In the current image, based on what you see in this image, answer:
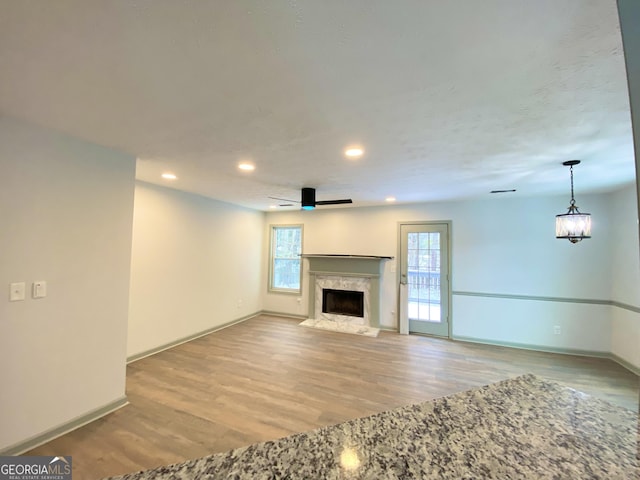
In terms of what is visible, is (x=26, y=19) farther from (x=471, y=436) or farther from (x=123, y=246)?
(x=471, y=436)

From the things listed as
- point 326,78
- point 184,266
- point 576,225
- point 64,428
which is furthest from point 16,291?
point 576,225

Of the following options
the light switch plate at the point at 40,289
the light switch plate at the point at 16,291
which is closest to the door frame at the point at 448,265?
the light switch plate at the point at 40,289

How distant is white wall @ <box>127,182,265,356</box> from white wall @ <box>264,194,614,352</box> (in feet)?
10.3

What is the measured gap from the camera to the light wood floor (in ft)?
6.50

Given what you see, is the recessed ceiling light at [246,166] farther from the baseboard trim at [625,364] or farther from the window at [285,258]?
the baseboard trim at [625,364]

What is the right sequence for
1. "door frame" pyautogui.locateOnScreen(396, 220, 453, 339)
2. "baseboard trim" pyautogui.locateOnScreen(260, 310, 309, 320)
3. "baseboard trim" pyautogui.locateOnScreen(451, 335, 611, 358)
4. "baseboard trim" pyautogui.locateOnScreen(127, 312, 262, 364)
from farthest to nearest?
1. "baseboard trim" pyautogui.locateOnScreen(260, 310, 309, 320)
2. "door frame" pyautogui.locateOnScreen(396, 220, 453, 339)
3. "baseboard trim" pyautogui.locateOnScreen(451, 335, 611, 358)
4. "baseboard trim" pyautogui.locateOnScreen(127, 312, 262, 364)

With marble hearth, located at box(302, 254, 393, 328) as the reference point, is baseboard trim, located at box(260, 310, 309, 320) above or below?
below

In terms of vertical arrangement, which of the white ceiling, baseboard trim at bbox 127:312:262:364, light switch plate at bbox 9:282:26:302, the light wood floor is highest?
the white ceiling

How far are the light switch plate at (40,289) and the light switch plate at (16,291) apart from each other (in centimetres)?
6

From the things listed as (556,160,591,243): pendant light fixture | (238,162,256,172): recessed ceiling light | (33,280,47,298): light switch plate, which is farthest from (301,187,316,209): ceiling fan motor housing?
(556,160,591,243): pendant light fixture

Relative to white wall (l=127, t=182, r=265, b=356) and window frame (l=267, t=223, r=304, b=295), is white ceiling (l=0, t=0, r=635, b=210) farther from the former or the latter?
window frame (l=267, t=223, r=304, b=295)

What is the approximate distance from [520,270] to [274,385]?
4.29 meters

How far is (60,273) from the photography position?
207 centimetres

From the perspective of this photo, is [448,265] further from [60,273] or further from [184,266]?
[60,273]
